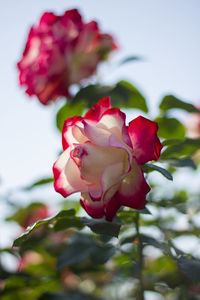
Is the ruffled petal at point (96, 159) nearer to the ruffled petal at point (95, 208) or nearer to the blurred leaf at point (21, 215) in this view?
the ruffled petal at point (95, 208)

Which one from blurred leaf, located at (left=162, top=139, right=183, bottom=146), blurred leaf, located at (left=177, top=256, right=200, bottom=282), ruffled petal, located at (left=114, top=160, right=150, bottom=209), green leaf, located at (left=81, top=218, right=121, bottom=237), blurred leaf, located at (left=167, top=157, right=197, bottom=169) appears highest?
blurred leaf, located at (left=162, top=139, right=183, bottom=146)

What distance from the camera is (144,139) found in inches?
22.3

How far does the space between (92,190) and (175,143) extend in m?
0.25

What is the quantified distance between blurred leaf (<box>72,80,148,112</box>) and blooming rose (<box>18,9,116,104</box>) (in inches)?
4.3

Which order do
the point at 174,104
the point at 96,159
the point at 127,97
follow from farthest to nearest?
the point at 127,97, the point at 174,104, the point at 96,159

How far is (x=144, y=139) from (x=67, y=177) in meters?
0.14

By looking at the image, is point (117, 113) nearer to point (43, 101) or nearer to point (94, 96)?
point (94, 96)

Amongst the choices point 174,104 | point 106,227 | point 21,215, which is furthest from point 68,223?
point 21,215

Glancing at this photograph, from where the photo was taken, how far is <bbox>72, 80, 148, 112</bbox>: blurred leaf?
3.14ft

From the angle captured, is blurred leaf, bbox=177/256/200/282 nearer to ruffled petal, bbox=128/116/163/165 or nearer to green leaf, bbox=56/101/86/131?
ruffled petal, bbox=128/116/163/165

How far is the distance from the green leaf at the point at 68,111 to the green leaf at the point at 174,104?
0.91 ft

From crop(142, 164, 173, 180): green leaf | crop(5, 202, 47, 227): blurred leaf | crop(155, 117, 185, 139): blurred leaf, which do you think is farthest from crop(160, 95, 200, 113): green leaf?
crop(5, 202, 47, 227): blurred leaf

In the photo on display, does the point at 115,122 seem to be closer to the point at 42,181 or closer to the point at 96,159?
the point at 96,159

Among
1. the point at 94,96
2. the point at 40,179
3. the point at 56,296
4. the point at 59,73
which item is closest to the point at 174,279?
the point at 56,296
